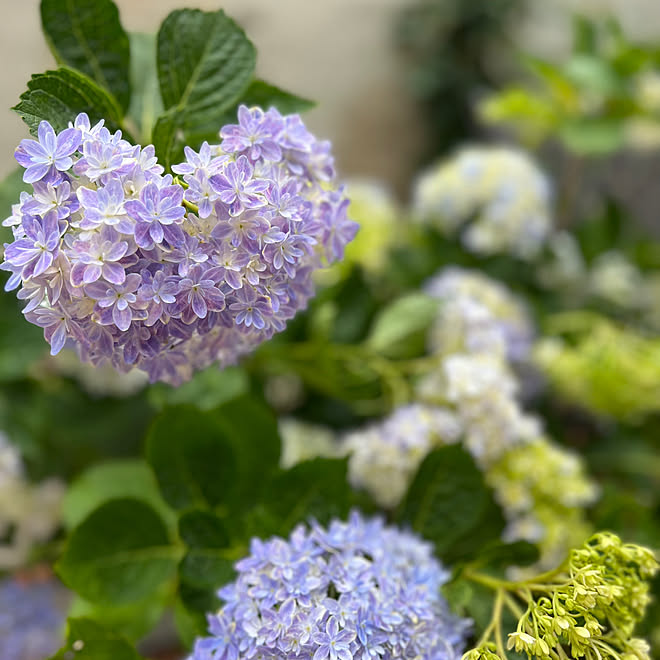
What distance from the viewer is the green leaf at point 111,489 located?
475 mm

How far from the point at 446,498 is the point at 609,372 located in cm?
26

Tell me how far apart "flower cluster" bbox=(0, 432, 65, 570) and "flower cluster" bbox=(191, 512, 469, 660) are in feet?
0.97

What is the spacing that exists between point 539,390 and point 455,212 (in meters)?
0.23

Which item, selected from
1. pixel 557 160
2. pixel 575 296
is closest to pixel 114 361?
pixel 575 296

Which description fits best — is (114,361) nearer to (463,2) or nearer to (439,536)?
(439,536)

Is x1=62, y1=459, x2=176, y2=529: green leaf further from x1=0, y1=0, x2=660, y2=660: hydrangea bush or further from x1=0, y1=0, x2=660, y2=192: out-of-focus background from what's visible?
x1=0, y1=0, x2=660, y2=192: out-of-focus background

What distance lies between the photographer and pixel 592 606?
0.27 metres

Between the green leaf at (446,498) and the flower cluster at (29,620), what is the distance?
334 mm

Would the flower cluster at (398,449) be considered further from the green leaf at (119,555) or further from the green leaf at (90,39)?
the green leaf at (90,39)

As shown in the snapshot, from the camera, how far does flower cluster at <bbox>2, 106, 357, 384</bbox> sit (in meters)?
0.24

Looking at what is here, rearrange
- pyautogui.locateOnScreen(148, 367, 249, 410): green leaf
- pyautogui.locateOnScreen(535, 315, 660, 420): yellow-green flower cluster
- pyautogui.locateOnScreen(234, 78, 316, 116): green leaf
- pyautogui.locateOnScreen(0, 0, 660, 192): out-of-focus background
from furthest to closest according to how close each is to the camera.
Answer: pyautogui.locateOnScreen(0, 0, 660, 192): out-of-focus background
pyautogui.locateOnScreen(535, 315, 660, 420): yellow-green flower cluster
pyautogui.locateOnScreen(148, 367, 249, 410): green leaf
pyautogui.locateOnScreen(234, 78, 316, 116): green leaf

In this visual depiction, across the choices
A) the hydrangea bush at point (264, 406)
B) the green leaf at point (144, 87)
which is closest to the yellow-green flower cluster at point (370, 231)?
the hydrangea bush at point (264, 406)

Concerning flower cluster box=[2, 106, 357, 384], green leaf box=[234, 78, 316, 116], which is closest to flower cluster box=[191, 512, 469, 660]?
flower cluster box=[2, 106, 357, 384]

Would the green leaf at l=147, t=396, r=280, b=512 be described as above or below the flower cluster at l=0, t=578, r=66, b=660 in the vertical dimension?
above
